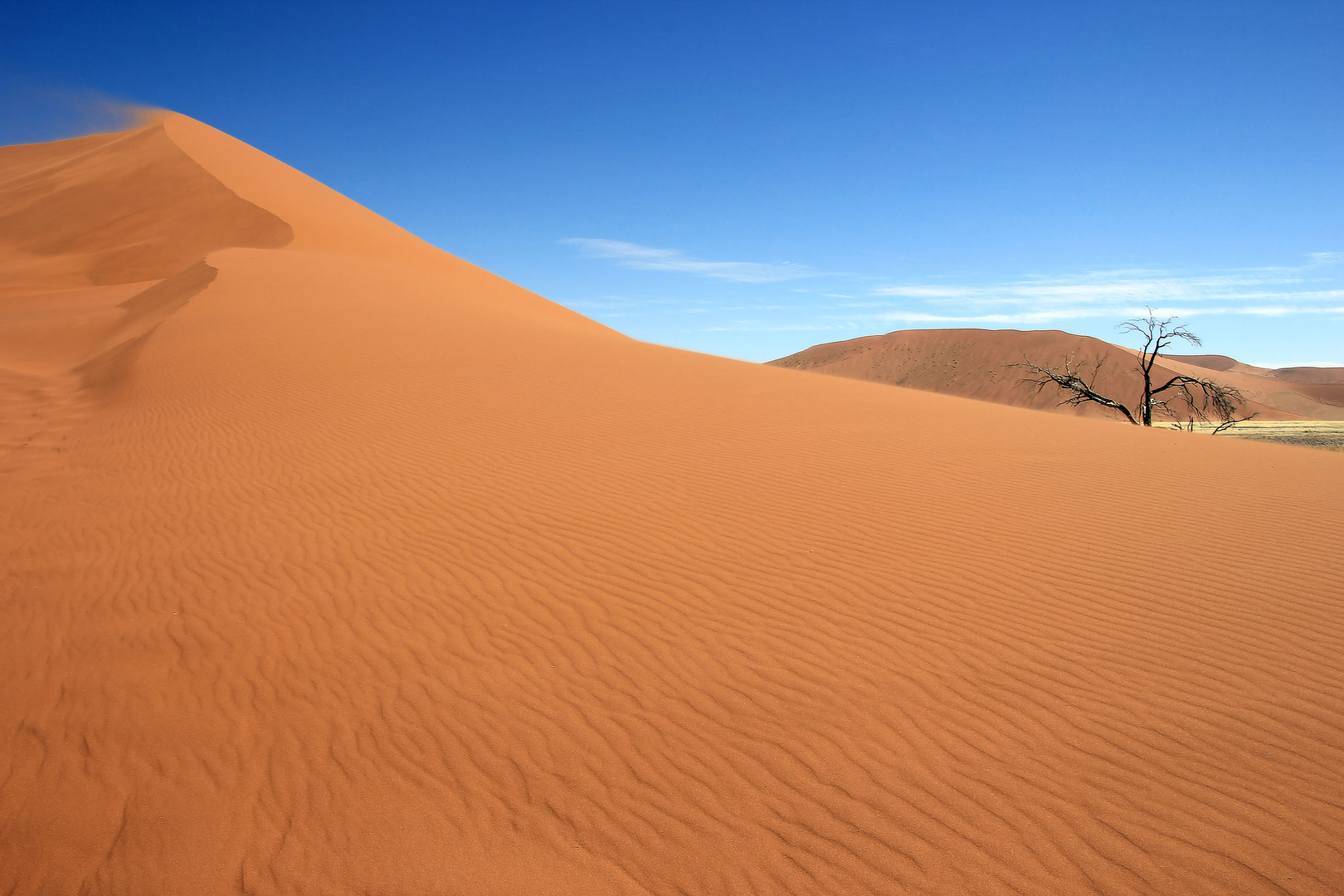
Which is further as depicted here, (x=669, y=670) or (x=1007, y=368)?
(x=1007, y=368)

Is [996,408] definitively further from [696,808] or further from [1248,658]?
[696,808]

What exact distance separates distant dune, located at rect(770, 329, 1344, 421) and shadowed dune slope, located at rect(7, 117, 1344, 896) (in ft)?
161

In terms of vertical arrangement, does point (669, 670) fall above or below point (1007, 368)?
below

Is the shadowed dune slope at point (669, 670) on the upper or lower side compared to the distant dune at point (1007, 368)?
lower

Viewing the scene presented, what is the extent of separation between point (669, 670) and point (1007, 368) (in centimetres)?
7768

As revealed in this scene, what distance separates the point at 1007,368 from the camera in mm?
73125

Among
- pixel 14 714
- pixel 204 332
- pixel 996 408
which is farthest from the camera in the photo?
pixel 204 332

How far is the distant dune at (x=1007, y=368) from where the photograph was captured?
208ft

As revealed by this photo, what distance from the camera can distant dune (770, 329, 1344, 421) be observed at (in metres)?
63.2

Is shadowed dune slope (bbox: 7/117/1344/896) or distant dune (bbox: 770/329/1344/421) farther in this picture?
distant dune (bbox: 770/329/1344/421)

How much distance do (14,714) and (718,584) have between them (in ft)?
15.9

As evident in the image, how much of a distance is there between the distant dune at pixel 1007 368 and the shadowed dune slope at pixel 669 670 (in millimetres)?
48978

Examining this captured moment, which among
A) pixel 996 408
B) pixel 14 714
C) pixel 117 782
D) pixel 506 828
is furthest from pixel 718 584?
pixel 996 408

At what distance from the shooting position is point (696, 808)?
3.59m
